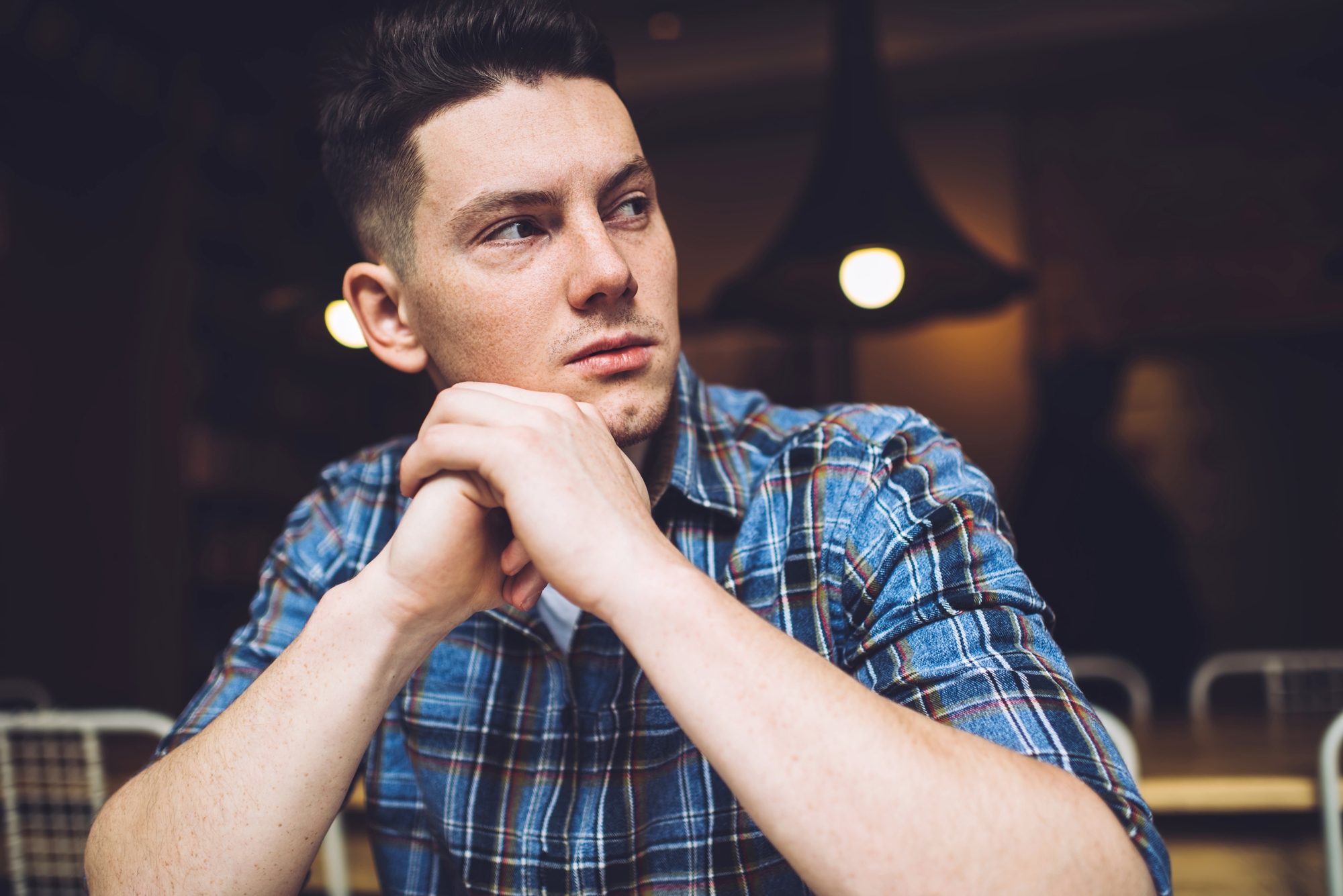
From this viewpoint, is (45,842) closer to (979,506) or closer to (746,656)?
(746,656)

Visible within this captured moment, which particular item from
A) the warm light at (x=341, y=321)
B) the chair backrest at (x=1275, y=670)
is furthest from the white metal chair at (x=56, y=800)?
the chair backrest at (x=1275, y=670)

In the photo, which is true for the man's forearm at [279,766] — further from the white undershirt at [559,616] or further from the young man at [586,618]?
the white undershirt at [559,616]

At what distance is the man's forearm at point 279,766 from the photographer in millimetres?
801

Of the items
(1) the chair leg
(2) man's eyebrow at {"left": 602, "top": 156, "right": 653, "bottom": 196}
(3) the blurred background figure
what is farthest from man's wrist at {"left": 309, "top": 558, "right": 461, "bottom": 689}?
(3) the blurred background figure

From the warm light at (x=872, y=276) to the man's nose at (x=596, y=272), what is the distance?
1161mm

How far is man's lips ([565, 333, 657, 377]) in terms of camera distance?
94 centimetres

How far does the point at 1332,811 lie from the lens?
1.42m

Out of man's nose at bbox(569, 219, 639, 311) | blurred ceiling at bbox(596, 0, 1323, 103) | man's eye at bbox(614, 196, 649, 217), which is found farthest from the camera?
blurred ceiling at bbox(596, 0, 1323, 103)

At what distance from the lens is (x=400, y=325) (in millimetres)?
1121

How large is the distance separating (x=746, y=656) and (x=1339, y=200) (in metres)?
3.91

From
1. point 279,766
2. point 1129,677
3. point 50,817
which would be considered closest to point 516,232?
point 279,766

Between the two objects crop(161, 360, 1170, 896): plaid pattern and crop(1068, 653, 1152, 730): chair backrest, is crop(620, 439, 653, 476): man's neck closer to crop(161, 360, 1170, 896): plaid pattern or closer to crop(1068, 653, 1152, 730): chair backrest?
crop(161, 360, 1170, 896): plaid pattern

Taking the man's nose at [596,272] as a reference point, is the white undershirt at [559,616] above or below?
below

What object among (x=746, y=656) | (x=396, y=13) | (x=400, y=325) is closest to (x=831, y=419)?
(x=746, y=656)
